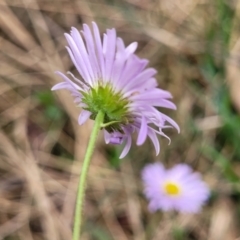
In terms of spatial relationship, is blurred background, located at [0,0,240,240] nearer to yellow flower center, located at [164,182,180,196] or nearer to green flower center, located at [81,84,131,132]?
yellow flower center, located at [164,182,180,196]

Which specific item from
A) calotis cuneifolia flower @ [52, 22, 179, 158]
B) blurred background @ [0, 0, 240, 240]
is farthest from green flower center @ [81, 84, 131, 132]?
blurred background @ [0, 0, 240, 240]

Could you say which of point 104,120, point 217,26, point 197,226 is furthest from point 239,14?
point 104,120

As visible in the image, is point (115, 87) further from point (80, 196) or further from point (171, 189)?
point (171, 189)

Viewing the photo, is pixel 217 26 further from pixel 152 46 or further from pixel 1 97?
pixel 1 97

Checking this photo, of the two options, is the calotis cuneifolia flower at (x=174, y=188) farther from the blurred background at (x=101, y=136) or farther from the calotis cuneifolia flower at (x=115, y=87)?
the calotis cuneifolia flower at (x=115, y=87)

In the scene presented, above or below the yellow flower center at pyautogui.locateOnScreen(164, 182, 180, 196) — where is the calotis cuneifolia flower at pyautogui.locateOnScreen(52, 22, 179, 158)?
below

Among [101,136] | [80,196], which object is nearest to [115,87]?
[80,196]

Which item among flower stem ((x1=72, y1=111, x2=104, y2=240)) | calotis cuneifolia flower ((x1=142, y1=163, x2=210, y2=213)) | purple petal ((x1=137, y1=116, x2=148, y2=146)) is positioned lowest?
flower stem ((x1=72, y1=111, x2=104, y2=240))
